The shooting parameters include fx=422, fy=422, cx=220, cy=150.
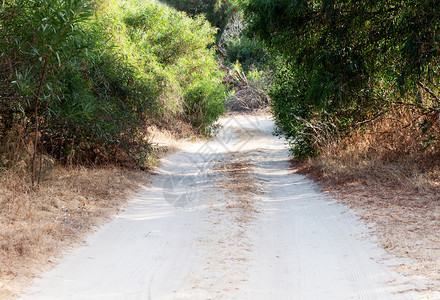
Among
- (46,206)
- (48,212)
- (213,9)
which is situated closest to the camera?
(48,212)

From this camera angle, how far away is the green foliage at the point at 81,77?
6.66m

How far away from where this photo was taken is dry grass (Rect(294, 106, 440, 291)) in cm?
531

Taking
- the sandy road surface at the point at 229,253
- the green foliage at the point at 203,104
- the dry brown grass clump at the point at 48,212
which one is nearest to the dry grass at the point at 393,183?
the sandy road surface at the point at 229,253

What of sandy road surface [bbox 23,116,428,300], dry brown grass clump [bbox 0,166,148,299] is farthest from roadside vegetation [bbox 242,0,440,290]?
dry brown grass clump [bbox 0,166,148,299]

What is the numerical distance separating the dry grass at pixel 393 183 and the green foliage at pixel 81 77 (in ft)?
16.6

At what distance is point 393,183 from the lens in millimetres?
8523

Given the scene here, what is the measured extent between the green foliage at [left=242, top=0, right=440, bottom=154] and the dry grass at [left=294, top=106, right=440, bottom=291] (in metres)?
0.69

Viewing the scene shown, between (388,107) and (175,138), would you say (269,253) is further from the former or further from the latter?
(175,138)

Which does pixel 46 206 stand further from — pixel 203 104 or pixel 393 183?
pixel 203 104

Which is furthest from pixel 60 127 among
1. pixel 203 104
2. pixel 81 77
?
pixel 203 104

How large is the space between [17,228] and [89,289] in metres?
2.00

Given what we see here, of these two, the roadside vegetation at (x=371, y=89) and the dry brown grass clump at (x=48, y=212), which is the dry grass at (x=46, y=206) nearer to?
the dry brown grass clump at (x=48, y=212)

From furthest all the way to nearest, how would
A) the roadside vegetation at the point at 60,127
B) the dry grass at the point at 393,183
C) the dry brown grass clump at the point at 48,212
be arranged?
the roadside vegetation at the point at 60,127
the dry grass at the point at 393,183
the dry brown grass clump at the point at 48,212

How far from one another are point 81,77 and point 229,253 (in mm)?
6028
